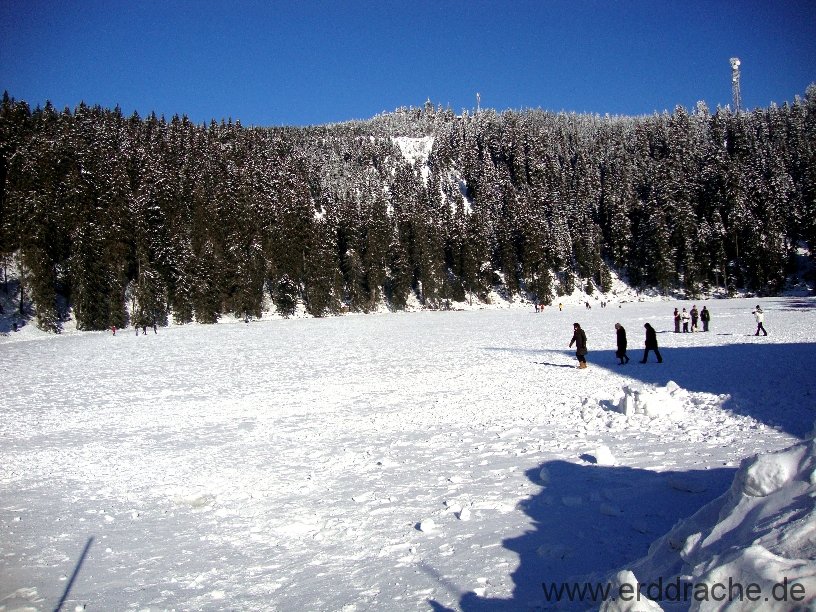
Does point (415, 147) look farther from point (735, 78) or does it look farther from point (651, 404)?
point (651, 404)

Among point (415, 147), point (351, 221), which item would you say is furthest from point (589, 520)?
point (415, 147)

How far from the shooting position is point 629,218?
329 ft

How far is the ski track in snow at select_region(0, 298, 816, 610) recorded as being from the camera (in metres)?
5.43

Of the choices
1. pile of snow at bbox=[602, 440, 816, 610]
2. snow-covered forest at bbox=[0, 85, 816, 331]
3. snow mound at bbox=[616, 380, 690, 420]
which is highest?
snow-covered forest at bbox=[0, 85, 816, 331]

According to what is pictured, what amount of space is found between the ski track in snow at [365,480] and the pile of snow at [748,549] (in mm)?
935

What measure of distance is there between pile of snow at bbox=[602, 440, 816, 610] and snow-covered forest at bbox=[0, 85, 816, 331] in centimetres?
5900

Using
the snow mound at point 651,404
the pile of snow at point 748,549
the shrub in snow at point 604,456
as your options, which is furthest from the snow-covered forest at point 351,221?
the pile of snow at point 748,549

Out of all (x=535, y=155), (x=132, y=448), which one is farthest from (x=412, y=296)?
(x=132, y=448)

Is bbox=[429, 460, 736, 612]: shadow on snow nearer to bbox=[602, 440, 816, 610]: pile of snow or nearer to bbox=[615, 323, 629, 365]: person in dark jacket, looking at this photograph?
bbox=[602, 440, 816, 610]: pile of snow

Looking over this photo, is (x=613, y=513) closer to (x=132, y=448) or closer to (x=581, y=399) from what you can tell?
(x=581, y=399)

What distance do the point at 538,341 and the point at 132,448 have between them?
22.3 m

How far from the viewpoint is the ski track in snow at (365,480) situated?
17.8 feet

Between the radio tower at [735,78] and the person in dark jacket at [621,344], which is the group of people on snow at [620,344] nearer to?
the person in dark jacket at [621,344]

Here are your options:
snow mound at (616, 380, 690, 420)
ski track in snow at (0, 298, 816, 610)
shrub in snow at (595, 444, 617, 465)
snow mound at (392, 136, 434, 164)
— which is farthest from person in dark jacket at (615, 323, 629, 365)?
snow mound at (392, 136, 434, 164)
